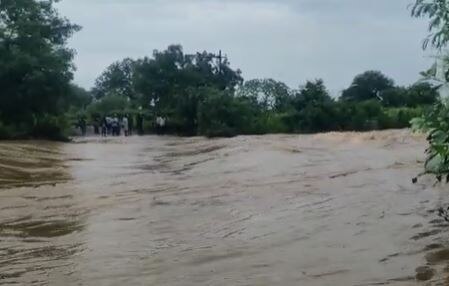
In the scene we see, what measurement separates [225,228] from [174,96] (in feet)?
154

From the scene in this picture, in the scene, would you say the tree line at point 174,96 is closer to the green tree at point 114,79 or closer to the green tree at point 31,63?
the green tree at point 31,63

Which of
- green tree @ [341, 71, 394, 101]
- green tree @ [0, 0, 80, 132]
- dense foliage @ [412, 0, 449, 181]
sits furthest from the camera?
green tree @ [341, 71, 394, 101]

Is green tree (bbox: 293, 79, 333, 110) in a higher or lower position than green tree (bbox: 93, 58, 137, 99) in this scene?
lower

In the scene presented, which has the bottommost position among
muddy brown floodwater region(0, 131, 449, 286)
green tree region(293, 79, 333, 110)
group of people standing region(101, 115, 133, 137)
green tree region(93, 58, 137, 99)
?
muddy brown floodwater region(0, 131, 449, 286)

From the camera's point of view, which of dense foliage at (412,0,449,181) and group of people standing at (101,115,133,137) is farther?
group of people standing at (101,115,133,137)

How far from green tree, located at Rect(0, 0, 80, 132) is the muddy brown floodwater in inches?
853

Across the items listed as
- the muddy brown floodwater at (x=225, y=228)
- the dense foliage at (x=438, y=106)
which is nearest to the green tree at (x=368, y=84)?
the muddy brown floodwater at (x=225, y=228)

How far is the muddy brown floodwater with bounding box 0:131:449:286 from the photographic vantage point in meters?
5.91

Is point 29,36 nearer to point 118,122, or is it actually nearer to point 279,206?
point 118,122

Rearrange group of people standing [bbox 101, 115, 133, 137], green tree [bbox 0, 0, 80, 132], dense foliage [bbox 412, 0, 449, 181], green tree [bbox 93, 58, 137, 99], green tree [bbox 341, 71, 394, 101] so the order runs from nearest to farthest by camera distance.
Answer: dense foliage [bbox 412, 0, 449, 181], green tree [bbox 0, 0, 80, 132], group of people standing [bbox 101, 115, 133, 137], green tree [bbox 341, 71, 394, 101], green tree [bbox 93, 58, 137, 99]

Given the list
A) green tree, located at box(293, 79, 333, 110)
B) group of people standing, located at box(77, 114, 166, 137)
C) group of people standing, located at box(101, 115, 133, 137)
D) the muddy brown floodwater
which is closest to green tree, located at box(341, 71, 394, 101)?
green tree, located at box(293, 79, 333, 110)

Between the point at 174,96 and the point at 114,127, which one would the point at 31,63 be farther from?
the point at 174,96

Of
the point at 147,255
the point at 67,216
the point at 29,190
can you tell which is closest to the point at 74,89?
the point at 29,190

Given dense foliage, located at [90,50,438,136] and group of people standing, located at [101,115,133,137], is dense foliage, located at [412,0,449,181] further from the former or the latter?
group of people standing, located at [101,115,133,137]
